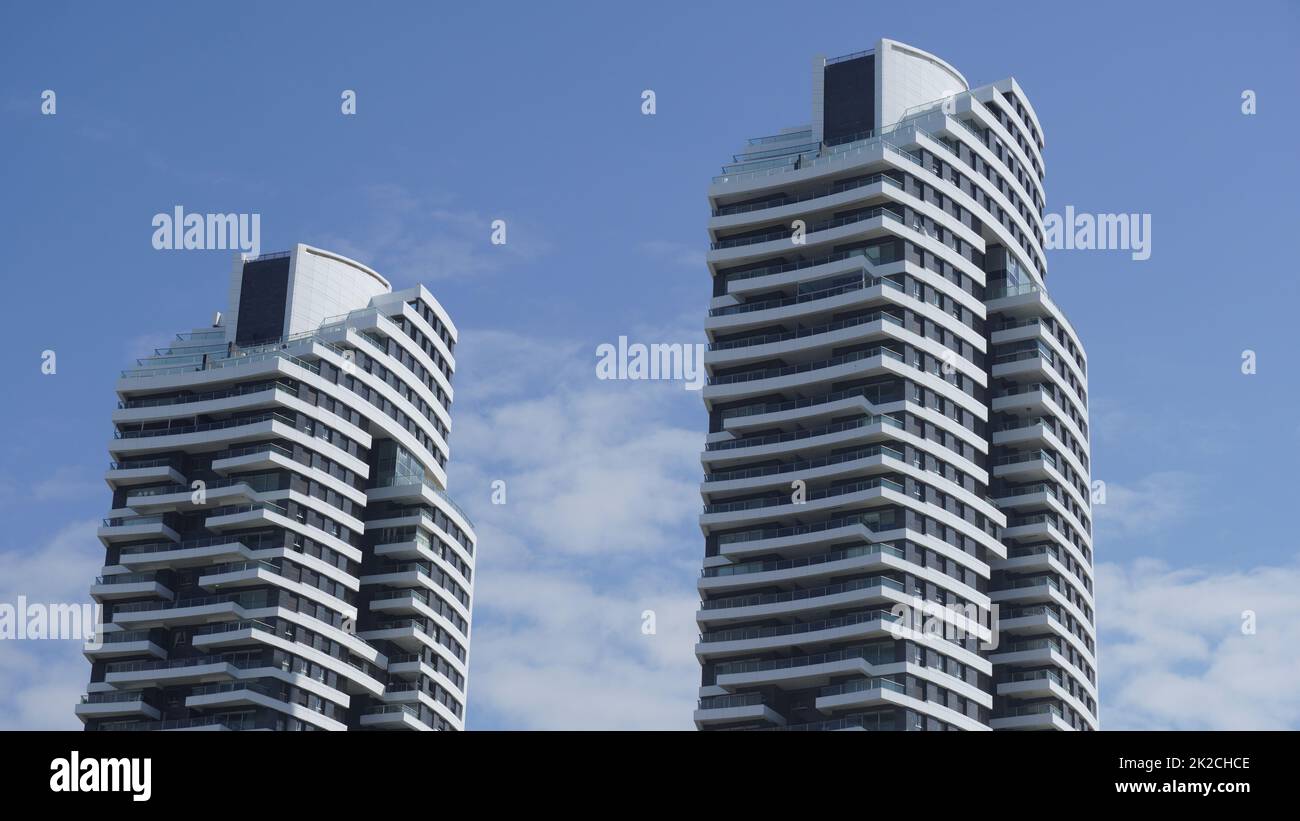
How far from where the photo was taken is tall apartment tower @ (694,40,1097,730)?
159625 mm

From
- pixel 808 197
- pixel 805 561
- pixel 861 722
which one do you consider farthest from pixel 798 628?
pixel 808 197

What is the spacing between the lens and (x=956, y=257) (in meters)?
179

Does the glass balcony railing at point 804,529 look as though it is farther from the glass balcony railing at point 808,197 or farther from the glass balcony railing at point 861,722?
the glass balcony railing at point 808,197

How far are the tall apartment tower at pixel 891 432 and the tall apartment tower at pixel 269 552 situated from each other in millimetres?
39408

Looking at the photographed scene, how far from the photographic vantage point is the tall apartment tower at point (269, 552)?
177125 millimetres

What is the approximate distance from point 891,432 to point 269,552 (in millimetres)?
61098

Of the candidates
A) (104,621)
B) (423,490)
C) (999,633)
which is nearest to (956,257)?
(999,633)

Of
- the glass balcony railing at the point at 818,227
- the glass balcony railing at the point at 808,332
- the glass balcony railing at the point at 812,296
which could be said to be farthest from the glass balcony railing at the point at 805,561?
the glass balcony railing at the point at 818,227

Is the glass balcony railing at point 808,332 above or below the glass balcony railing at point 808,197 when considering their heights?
below

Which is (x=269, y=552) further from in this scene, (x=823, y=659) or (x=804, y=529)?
(x=823, y=659)

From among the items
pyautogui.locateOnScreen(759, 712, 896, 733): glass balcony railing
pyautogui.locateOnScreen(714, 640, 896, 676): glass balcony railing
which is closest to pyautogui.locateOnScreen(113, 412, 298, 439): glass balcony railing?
pyautogui.locateOnScreen(714, 640, 896, 676): glass balcony railing

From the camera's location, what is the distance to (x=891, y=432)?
541 feet

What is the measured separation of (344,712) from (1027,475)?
70.4 metres
